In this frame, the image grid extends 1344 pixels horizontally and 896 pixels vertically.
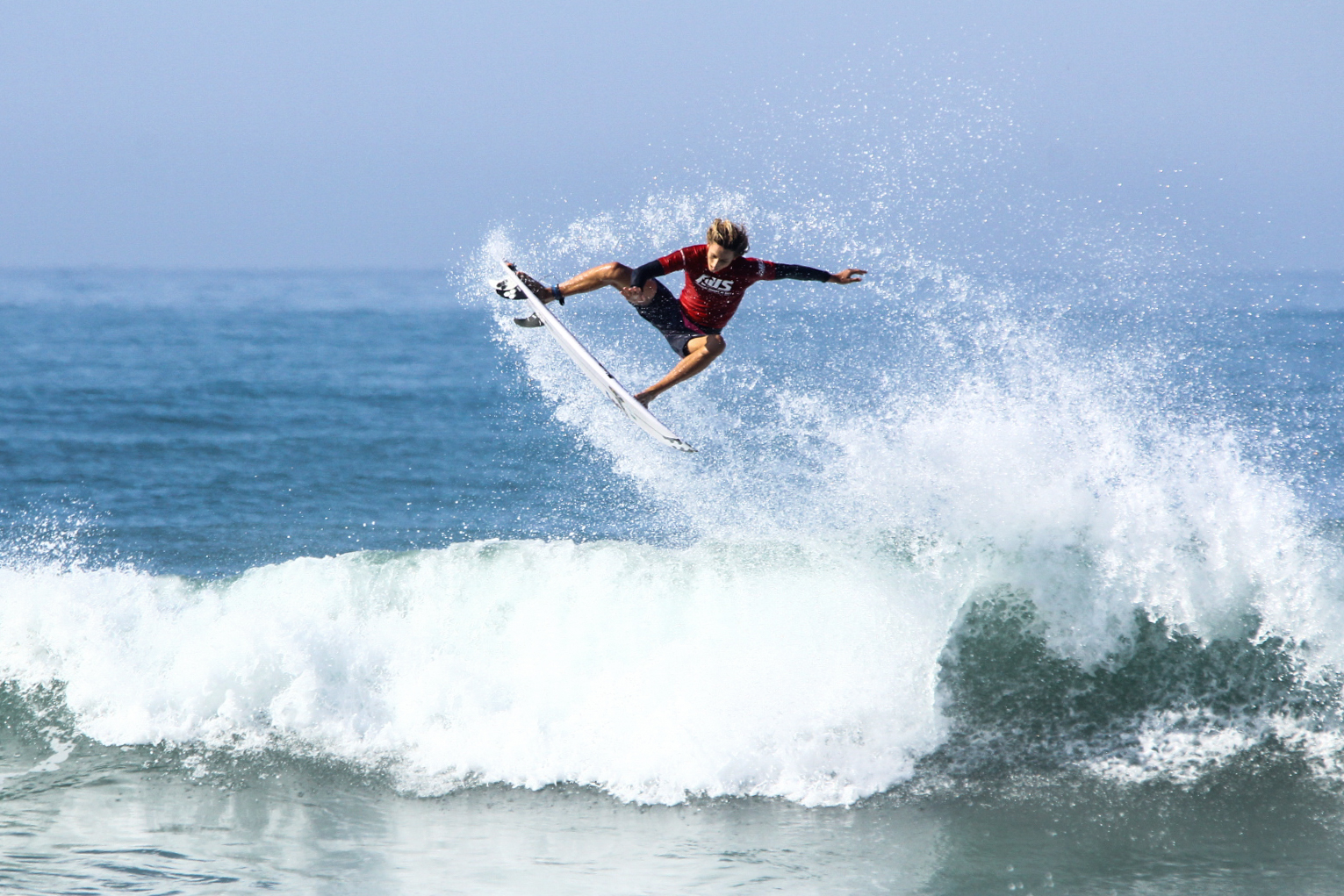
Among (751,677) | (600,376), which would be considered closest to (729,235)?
(600,376)

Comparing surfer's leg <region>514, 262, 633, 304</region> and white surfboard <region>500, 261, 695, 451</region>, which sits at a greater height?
surfer's leg <region>514, 262, 633, 304</region>

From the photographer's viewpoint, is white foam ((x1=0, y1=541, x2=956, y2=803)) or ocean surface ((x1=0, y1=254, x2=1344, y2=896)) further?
white foam ((x1=0, y1=541, x2=956, y2=803))

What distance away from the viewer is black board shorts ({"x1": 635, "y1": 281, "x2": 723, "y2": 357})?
24.9 ft

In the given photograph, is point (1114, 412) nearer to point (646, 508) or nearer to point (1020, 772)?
point (1020, 772)

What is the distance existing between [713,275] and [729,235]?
1.15ft

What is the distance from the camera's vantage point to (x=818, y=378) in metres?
15.9

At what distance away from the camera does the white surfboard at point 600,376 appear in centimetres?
762

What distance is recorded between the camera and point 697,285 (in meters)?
7.35

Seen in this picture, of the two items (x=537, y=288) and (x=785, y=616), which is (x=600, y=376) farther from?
(x=785, y=616)

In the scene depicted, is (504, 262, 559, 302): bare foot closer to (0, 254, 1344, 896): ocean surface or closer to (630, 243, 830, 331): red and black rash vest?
(630, 243, 830, 331): red and black rash vest

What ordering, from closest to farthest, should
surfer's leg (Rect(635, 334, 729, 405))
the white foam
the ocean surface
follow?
the ocean surface → the white foam → surfer's leg (Rect(635, 334, 729, 405))

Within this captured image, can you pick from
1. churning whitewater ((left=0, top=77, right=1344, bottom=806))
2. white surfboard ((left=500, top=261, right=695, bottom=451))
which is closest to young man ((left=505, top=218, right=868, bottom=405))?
A: white surfboard ((left=500, top=261, right=695, bottom=451))

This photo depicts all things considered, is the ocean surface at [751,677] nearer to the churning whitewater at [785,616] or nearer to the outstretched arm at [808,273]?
the churning whitewater at [785,616]

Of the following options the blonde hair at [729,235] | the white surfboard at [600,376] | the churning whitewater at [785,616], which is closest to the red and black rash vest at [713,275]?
the blonde hair at [729,235]
